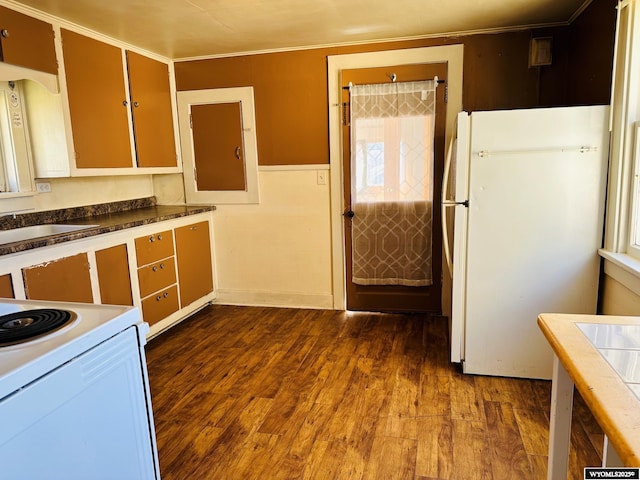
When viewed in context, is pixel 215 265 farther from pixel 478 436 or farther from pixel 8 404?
pixel 8 404

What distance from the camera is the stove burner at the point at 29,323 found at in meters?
1.00

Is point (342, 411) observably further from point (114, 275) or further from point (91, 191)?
point (91, 191)

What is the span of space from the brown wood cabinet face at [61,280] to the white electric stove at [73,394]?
960mm

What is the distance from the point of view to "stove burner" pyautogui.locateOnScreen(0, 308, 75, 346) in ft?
3.29

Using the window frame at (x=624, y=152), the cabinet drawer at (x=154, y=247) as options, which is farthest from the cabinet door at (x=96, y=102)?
the window frame at (x=624, y=152)

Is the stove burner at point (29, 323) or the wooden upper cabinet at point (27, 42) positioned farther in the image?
the wooden upper cabinet at point (27, 42)

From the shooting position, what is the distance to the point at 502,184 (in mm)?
2318

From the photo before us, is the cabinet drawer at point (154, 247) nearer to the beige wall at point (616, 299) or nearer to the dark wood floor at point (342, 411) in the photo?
the dark wood floor at point (342, 411)

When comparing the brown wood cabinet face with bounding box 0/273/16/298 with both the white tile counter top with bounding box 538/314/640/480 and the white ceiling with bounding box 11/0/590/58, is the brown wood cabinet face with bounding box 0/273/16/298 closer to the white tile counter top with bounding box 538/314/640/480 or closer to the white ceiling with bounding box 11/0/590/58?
the white ceiling with bounding box 11/0/590/58

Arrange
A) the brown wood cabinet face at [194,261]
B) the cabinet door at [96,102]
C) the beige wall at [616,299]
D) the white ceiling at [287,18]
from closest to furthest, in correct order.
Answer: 1. the beige wall at [616,299]
2. the white ceiling at [287,18]
3. the cabinet door at [96,102]
4. the brown wood cabinet face at [194,261]

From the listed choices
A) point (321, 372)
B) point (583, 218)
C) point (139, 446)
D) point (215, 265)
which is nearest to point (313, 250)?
point (215, 265)

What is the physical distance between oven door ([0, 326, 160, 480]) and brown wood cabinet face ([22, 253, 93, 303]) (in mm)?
1345

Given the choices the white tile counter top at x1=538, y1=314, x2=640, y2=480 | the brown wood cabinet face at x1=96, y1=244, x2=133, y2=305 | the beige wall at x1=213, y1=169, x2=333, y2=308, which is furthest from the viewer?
the beige wall at x1=213, y1=169, x2=333, y2=308

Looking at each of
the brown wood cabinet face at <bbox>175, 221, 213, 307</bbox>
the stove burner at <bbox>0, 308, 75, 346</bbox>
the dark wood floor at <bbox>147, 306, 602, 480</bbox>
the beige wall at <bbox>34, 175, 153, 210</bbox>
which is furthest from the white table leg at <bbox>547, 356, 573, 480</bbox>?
the beige wall at <bbox>34, 175, 153, 210</bbox>
